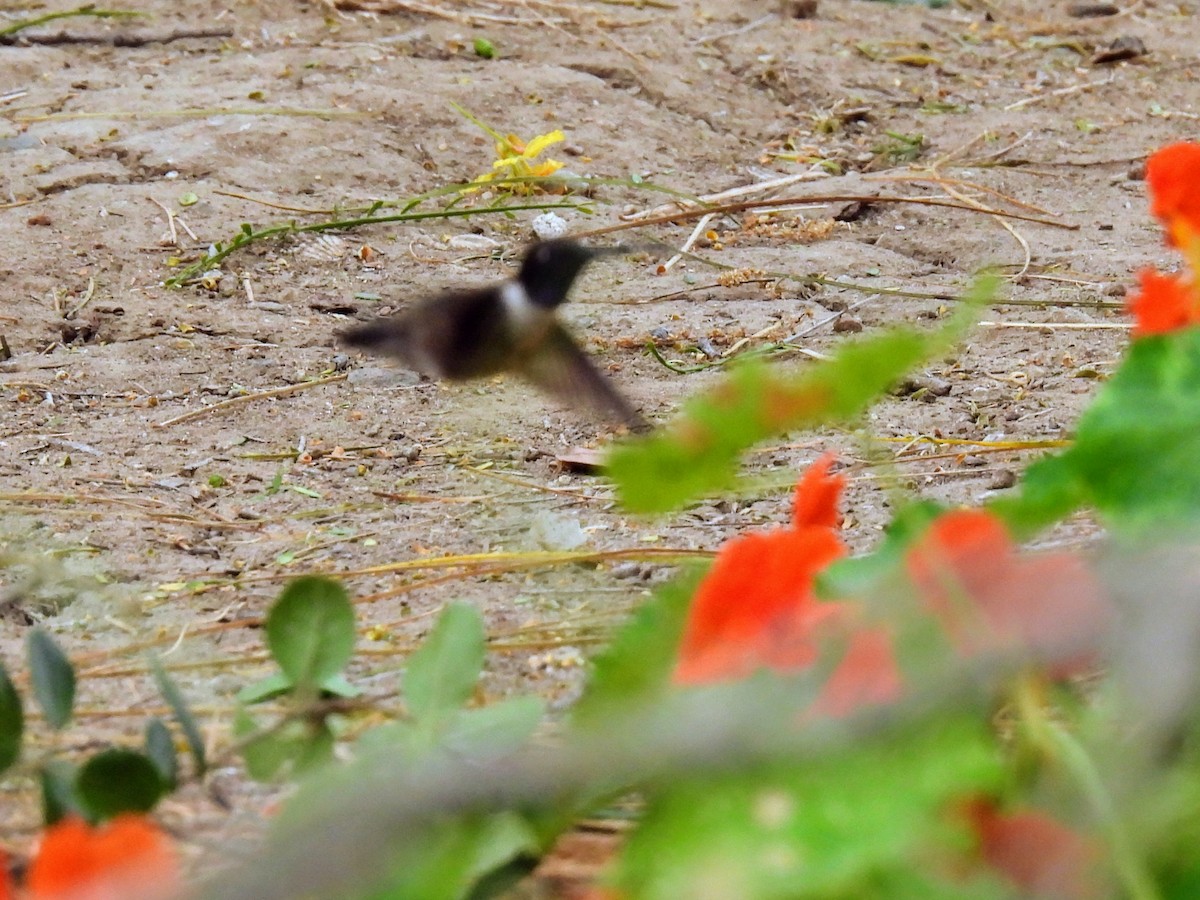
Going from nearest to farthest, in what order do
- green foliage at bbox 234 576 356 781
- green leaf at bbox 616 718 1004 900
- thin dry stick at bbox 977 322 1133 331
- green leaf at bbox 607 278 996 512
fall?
1. green leaf at bbox 616 718 1004 900
2. green leaf at bbox 607 278 996 512
3. green foliage at bbox 234 576 356 781
4. thin dry stick at bbox 977 322 1133 331

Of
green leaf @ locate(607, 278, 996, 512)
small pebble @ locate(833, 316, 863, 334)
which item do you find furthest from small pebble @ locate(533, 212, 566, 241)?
green leaf @ locate(607, 278, 996, 512)

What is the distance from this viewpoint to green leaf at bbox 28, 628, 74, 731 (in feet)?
2.58

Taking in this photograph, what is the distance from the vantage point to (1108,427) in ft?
2.20

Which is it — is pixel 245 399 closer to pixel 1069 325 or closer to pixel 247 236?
pixel 247 236

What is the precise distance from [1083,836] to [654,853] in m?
0.15

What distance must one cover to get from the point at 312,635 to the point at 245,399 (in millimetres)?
1523

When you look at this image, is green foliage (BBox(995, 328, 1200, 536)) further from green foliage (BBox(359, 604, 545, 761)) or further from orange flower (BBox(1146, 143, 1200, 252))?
green foliage (BBox(359, 604, 545, 761))

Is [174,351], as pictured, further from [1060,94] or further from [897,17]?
[897,17]

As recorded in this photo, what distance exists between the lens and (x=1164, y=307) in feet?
2.40

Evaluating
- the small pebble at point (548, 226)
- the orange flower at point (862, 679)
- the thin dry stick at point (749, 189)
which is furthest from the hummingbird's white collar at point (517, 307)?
the thin dry stick at point (749, 189)

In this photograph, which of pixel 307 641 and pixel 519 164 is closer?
pixel 307 641

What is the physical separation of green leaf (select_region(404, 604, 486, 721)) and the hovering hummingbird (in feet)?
2.38

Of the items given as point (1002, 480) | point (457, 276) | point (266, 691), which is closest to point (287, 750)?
point (266, 691)

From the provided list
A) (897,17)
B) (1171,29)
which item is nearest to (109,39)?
(897,17)
